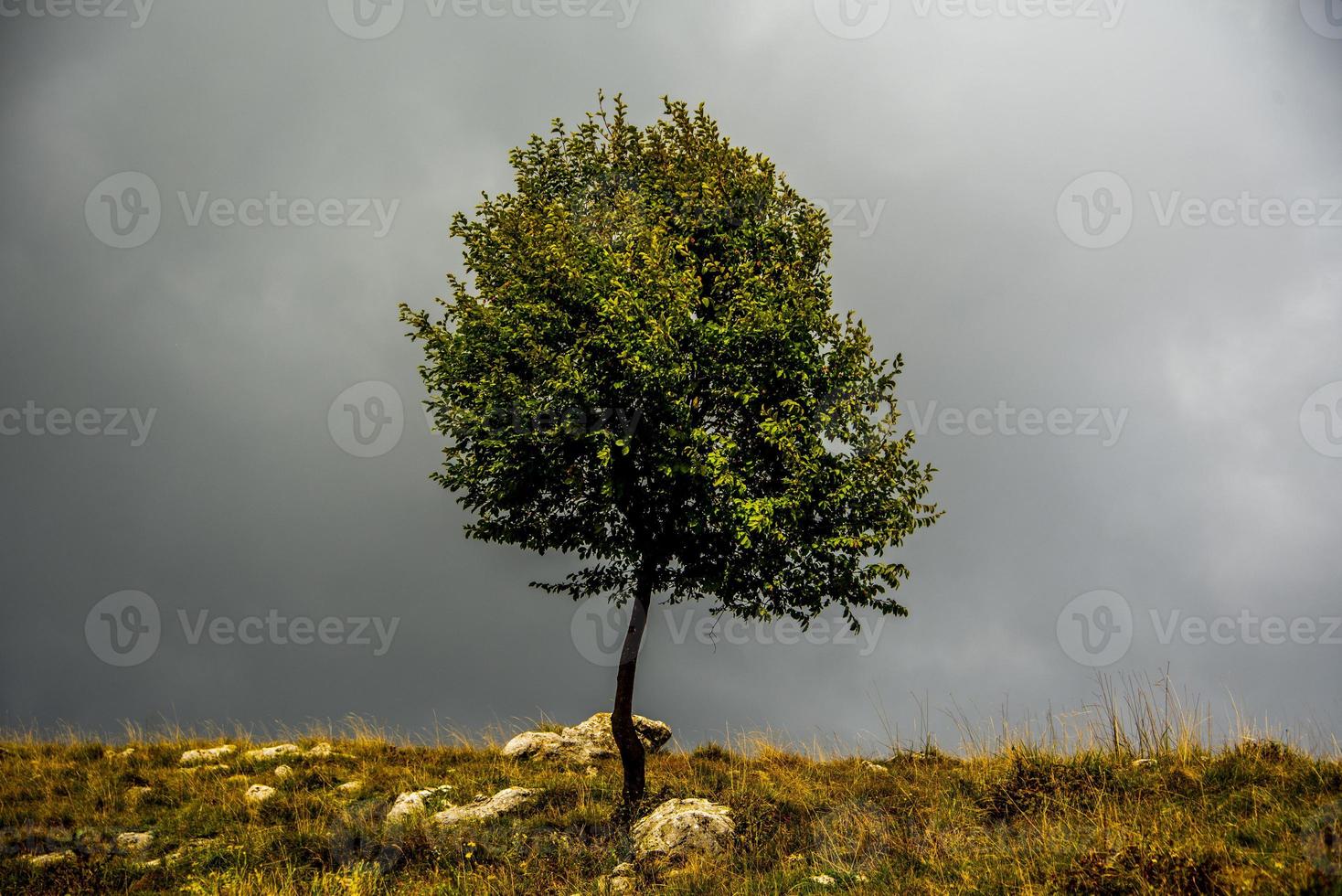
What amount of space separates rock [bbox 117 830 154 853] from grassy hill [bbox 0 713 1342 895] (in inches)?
5.0

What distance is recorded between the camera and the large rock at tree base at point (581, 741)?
21.6 meters

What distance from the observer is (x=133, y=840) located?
48.4 feet

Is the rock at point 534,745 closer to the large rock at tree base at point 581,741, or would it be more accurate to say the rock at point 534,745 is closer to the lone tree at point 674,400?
the large rock at tree base at point 581,741

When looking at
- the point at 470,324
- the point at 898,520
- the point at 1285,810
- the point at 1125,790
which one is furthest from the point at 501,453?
the point at 1285,810

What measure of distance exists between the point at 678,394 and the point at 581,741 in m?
11.9

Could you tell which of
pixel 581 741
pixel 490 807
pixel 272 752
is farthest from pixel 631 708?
pixel 272 752

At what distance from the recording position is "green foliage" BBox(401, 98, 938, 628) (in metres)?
15.4

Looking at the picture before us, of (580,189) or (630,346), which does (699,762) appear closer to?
(630,346)

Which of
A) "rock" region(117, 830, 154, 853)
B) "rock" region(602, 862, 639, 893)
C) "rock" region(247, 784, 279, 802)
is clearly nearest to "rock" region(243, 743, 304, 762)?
"rock" region(247, 784, 279, 802)

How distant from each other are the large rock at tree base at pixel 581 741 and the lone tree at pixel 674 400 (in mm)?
6227

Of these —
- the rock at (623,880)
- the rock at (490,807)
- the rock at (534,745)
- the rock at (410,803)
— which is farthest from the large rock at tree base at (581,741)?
Result: the rock at (623,880)

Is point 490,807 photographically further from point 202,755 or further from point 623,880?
point 202,755

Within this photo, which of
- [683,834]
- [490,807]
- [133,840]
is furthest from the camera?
[490,807]

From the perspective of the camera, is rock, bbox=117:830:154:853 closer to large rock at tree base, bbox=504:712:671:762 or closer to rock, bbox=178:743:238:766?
rock, bbox=178:743:238:766
